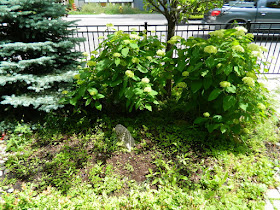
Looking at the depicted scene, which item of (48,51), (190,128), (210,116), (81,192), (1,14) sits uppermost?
(1,14)

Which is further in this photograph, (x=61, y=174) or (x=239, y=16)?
(x=239, y=16)

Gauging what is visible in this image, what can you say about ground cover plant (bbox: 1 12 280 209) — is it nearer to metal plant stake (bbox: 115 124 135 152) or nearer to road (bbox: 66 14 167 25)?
metal plant stake (bbox: 115 124 135 152)

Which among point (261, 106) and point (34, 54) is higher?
point (34, 54)

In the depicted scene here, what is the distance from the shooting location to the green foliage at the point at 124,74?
2912mm

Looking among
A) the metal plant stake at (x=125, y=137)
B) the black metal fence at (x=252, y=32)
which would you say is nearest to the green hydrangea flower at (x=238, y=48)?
the black metal fence at (x=252, y=32)

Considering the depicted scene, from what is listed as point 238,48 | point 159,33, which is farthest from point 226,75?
point 159,33

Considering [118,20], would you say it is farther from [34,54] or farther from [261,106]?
[261,106]

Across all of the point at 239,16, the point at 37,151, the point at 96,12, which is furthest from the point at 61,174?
the point at 96,12

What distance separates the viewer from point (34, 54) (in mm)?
3334

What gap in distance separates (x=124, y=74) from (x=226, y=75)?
1.37 meters

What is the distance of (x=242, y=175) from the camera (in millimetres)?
2676

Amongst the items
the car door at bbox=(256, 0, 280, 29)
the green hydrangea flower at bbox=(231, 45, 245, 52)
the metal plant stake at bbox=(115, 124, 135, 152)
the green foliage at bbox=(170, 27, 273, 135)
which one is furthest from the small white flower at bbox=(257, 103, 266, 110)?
the car door at bbox=(256, 0, 280, 29)

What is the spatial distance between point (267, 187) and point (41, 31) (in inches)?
151

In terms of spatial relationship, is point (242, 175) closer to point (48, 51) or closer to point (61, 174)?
point (61, 174)
